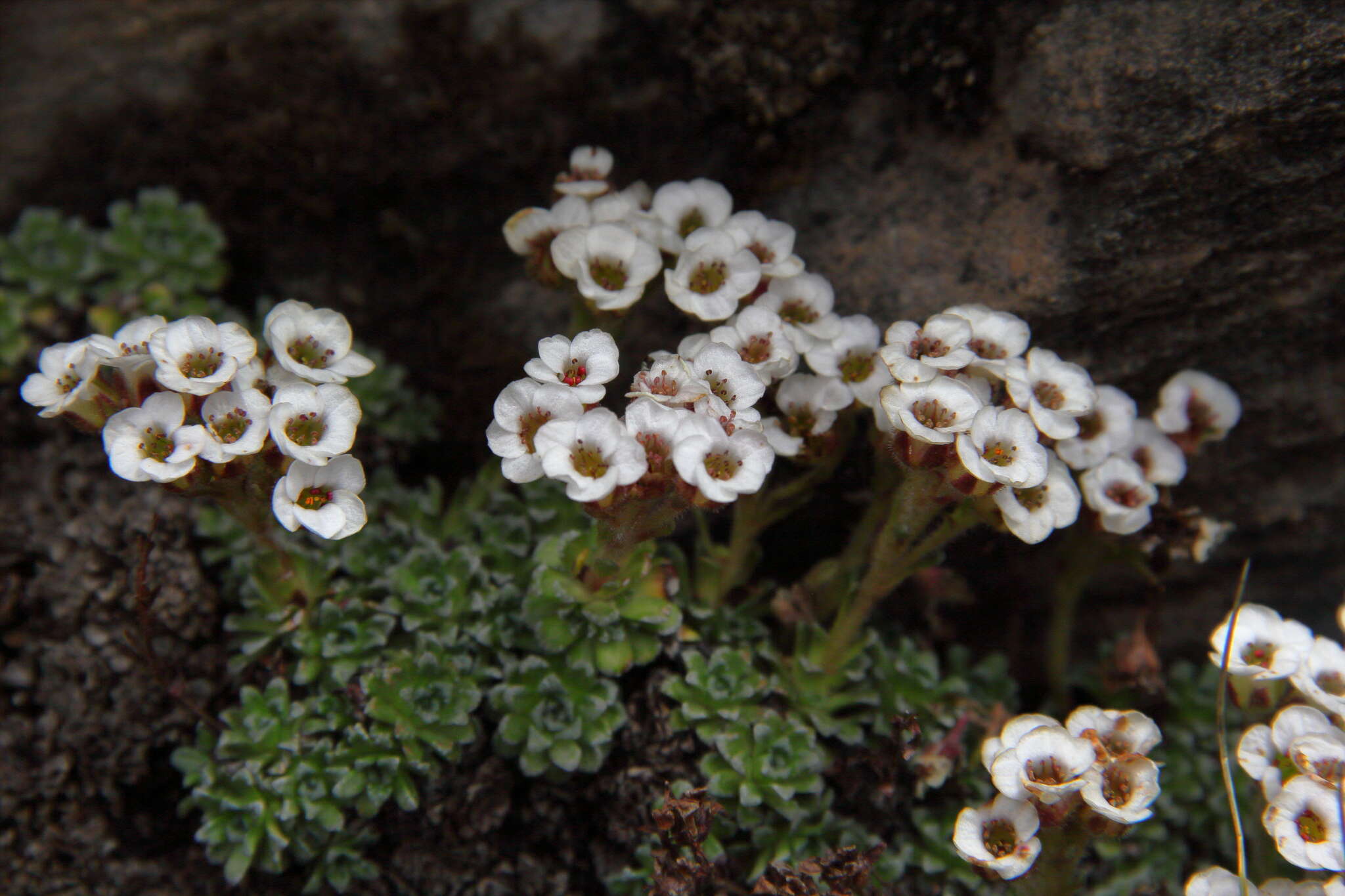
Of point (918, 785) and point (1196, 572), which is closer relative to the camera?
point (918, 785)

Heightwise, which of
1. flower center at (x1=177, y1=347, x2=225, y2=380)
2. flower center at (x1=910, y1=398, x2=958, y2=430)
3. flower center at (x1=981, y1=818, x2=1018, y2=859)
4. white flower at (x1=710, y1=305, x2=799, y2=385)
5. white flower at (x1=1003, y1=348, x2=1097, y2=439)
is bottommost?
flower center at (x1=981, y1=818, x2=1018, y2=859)

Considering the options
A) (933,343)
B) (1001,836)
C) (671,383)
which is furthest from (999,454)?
(1001,836)

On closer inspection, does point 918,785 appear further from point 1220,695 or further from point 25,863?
point 25,863

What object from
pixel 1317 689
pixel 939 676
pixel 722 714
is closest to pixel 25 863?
pixel 722 714

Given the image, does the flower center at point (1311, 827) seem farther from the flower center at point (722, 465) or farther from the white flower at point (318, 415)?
the white flower at point (318, 415)

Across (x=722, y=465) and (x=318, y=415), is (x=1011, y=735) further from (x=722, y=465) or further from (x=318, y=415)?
(x=318, y=415)

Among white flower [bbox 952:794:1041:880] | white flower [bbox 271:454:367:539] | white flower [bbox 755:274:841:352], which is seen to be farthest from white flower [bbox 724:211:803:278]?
white flower [bbox 952:794:1041:880]

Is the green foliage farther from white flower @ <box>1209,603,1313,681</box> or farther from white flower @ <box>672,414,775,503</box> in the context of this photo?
white flower @ <box>1209,603,1313,681</box>
